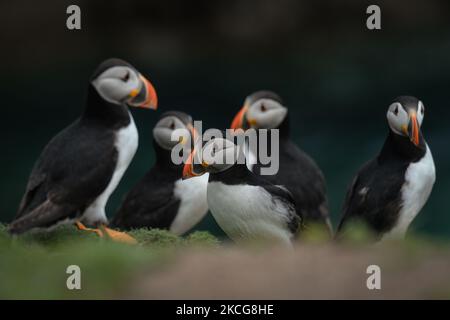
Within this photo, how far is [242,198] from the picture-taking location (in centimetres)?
636

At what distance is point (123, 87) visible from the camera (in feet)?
23.3

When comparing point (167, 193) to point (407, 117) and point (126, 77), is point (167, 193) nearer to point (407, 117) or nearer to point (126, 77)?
point (126, 77)

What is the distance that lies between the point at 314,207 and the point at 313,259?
2.64 metres

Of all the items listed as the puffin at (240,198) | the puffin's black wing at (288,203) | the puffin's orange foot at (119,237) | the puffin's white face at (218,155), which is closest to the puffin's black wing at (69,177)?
the puffin's orange foot at (119,237)

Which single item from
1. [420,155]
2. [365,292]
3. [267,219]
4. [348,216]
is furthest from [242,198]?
[365,292]

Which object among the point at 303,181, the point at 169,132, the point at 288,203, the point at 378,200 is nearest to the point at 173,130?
the point at 169,132

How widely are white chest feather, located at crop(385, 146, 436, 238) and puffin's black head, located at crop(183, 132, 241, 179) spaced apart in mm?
1280

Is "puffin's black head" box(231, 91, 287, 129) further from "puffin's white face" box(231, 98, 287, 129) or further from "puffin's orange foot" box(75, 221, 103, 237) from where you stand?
"puffin's orange foot" box(75, 221, 103, 237)

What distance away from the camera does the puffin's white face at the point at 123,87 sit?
7.06 metres

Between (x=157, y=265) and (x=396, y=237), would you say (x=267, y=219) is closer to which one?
(x=396, y=237)

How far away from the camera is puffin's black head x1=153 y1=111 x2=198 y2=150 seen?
7840 mm

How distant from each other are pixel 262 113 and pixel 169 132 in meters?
0.83

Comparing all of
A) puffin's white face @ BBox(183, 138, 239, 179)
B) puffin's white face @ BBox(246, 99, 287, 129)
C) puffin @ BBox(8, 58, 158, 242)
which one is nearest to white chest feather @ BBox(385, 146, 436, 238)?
puffin's white face @ BBox(183, 138, 239, 179)

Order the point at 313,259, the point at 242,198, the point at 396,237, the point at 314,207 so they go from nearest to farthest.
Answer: the point at 313,259 < the point at 242,198 < the point at 396,237 < the point at 314,207
